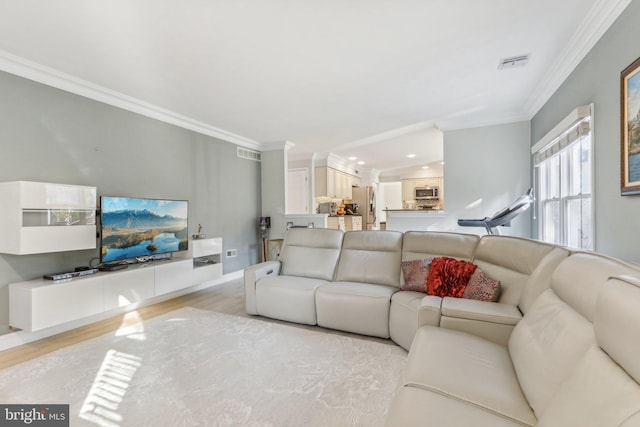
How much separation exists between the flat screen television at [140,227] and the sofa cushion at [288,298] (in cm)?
156

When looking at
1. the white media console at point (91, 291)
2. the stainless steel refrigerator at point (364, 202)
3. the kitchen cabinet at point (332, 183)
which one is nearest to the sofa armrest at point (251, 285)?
the white media console at point (91, 291)

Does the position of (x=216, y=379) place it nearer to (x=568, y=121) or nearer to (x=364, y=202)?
(x=568, y=121)

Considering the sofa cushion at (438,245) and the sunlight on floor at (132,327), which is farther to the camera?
the sunlight on floor at (132,327)

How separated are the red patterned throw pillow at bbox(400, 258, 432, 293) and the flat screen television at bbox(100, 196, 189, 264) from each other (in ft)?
10.0

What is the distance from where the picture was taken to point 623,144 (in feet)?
5.87

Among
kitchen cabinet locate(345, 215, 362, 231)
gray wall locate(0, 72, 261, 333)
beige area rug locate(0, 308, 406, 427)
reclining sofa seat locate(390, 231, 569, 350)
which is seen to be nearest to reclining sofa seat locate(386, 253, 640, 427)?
reclining sofa seat locate(390, 231, 569, 350)

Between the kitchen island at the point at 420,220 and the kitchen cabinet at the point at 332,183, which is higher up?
the kitchen cabinet at the point at 332,183

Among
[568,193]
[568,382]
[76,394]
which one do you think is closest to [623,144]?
[568,193]

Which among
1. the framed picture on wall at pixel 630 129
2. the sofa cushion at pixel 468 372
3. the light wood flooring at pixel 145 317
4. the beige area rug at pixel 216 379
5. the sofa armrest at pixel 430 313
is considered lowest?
the light wood flooring at pixel 145 317

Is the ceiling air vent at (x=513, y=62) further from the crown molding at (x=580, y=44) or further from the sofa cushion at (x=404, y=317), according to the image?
the sofa cushion at (x=404, y=317)

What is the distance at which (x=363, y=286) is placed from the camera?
2.93 metres

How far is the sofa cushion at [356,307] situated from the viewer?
2609 mm

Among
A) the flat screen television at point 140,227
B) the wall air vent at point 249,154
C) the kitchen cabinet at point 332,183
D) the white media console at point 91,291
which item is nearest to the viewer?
the white media console at point 91,291

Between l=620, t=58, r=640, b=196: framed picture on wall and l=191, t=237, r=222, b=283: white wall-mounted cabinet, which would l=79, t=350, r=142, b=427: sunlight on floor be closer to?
l=191, t=237, r=222, b=283: white wall-mounted cabinet
